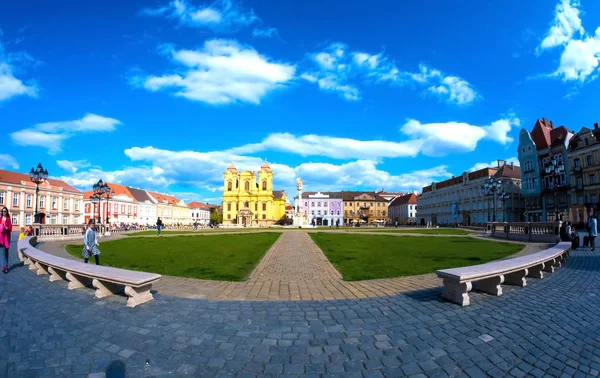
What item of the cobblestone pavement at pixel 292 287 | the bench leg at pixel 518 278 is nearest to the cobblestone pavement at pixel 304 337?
the cobblestone pavement at pixel 292 287

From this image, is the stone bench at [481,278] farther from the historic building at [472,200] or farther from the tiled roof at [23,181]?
the tiled roof at [23,181]

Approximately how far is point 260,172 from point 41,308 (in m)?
89.2

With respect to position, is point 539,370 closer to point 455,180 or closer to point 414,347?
point 414,347

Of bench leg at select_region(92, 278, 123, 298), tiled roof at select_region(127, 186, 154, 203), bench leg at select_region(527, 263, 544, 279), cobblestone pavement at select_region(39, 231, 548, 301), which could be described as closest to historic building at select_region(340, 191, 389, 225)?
tiled roof at select_region(127, 186, 154, 203)

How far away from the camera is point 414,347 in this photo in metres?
3.93

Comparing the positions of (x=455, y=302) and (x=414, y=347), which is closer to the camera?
(x=414, y=347)

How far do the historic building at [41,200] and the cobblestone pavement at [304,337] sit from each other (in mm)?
58065

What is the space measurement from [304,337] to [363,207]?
105410 mm

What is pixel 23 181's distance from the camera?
57.6 m

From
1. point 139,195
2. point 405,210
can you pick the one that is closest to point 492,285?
point 139,195

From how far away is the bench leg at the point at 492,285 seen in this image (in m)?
6.26

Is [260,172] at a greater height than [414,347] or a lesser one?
greater

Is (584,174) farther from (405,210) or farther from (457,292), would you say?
(405,210)

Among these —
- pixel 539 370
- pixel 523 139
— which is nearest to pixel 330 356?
pixel 539 370
